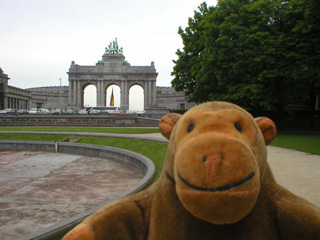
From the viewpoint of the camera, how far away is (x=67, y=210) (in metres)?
5.98

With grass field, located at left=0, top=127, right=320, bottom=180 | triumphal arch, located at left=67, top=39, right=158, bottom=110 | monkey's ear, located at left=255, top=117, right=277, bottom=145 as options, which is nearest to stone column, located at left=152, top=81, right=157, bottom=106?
triumphal arch, located at left=67, top=39, right=158, bottom=110

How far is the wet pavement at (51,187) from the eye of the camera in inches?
216

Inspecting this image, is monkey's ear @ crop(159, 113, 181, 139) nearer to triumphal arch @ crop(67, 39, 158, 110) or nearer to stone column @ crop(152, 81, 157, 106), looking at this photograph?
triumphal arch @ crop(67, 39, 158, 110)

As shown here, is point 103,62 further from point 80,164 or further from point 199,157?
point 199,157

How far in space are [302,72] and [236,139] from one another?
694 inches

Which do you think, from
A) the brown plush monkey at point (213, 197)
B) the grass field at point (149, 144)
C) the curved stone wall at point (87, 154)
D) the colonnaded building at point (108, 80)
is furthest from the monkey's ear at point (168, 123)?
the colonnaded building at point (108, 80)

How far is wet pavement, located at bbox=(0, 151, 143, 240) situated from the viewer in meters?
5.48

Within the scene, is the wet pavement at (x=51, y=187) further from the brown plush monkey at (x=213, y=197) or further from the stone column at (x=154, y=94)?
the stone column at (x=154, y=94)

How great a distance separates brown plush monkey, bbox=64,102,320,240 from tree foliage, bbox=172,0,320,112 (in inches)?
663

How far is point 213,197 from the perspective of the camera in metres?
1.58

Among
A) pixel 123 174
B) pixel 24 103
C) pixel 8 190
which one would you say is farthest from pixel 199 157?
pixel 24 103

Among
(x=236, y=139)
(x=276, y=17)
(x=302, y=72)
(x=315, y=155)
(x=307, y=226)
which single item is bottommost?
(x=315, y=155)

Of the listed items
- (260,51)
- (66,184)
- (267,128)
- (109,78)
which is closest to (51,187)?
(66,184)

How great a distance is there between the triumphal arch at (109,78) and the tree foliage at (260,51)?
1913 inches
